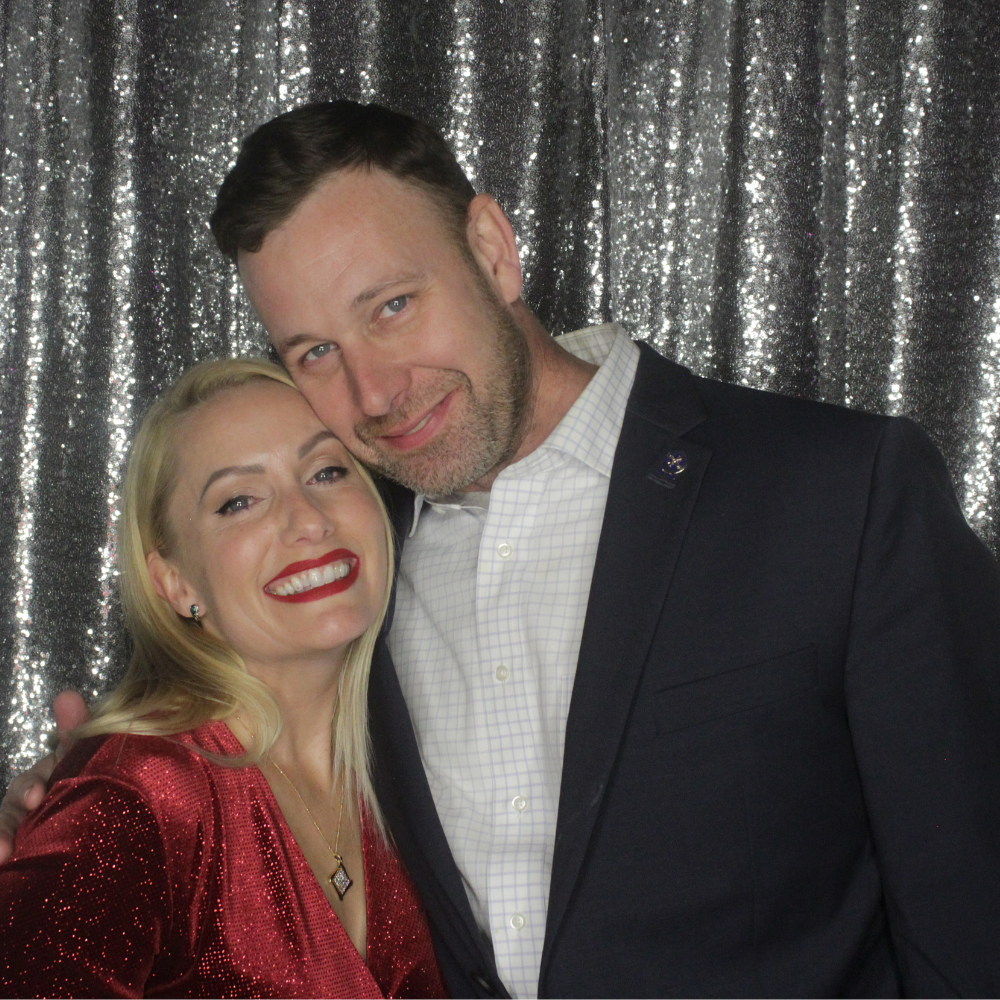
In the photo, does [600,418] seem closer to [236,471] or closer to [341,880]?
[236,471]

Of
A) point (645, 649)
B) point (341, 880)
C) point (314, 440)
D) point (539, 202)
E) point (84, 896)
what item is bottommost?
point (341, 880)

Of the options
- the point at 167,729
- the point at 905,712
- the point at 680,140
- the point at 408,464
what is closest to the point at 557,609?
the point at 408,464

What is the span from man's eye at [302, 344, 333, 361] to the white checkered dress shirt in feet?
0.93

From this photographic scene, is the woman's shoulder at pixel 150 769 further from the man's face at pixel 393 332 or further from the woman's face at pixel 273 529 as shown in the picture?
the man's face at pixel 393 332

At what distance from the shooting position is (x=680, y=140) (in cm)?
192

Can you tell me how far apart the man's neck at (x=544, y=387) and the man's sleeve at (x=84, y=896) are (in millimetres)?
606

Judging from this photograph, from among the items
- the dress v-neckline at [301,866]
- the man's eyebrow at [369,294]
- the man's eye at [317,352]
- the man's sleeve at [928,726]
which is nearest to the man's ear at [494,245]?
the man's eyebrow at [369,294]

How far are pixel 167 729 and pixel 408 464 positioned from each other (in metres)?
0.46

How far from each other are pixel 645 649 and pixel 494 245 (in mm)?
638

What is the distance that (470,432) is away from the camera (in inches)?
57.3

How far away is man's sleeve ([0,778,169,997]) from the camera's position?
1.12m

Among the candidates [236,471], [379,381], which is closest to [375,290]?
[379,381]

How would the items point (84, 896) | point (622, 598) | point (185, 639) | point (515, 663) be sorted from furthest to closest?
point (185, 639), point (515, 663), point (622, 598), point (84, 896)

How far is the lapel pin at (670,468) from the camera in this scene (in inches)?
52.9
